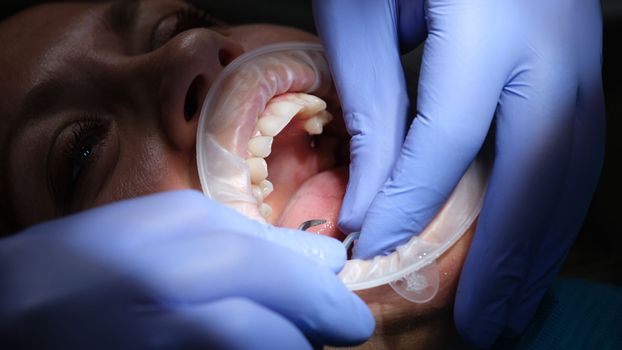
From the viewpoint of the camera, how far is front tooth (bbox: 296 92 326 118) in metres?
1.21

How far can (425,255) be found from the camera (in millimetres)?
1012

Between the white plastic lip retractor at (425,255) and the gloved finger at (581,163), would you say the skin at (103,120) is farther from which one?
the gloved finger at (581,163)

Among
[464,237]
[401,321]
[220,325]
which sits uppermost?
[220,325]

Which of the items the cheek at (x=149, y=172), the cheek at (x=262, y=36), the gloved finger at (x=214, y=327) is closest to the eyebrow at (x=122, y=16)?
the cheek at (x=262, y=36)

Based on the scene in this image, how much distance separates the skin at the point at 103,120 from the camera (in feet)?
3.59

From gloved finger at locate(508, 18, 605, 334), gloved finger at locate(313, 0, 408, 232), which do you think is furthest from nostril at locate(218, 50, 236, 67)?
gloved finger at locate(508, 18, 605, 334)

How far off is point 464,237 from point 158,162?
2.13 ft

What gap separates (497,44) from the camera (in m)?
1.03

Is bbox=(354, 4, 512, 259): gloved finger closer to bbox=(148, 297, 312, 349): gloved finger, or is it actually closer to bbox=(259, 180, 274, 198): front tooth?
bbox=(259, 180, 274, 198): front tooth

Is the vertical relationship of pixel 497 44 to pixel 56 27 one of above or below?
above

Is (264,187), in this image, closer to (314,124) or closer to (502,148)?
(314,124)

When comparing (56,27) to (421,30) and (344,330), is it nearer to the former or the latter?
(421,30)

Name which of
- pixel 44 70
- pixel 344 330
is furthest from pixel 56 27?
pixel 344 330

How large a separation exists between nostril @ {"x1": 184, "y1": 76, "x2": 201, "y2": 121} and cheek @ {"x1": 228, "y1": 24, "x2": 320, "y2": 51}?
8.3 inches
